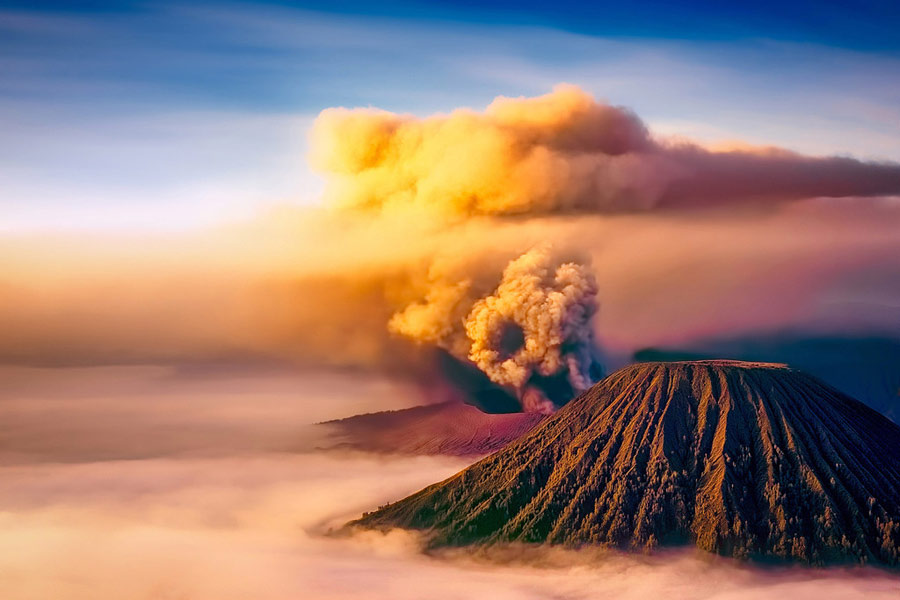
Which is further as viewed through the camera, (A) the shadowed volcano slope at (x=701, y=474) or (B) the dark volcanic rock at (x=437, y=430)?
(B) the dark volcanic rock at (x=437, y=430)

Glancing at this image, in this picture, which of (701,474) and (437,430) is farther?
(437,430)

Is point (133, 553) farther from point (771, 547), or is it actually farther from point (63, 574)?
point (771, 547)

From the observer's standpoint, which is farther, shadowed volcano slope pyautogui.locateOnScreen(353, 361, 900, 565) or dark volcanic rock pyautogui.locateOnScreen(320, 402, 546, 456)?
dark volcanic rock pyautogui.locateOnScreen(320, 402, 546, 456)

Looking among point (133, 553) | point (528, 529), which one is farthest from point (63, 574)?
point (528, 529)
